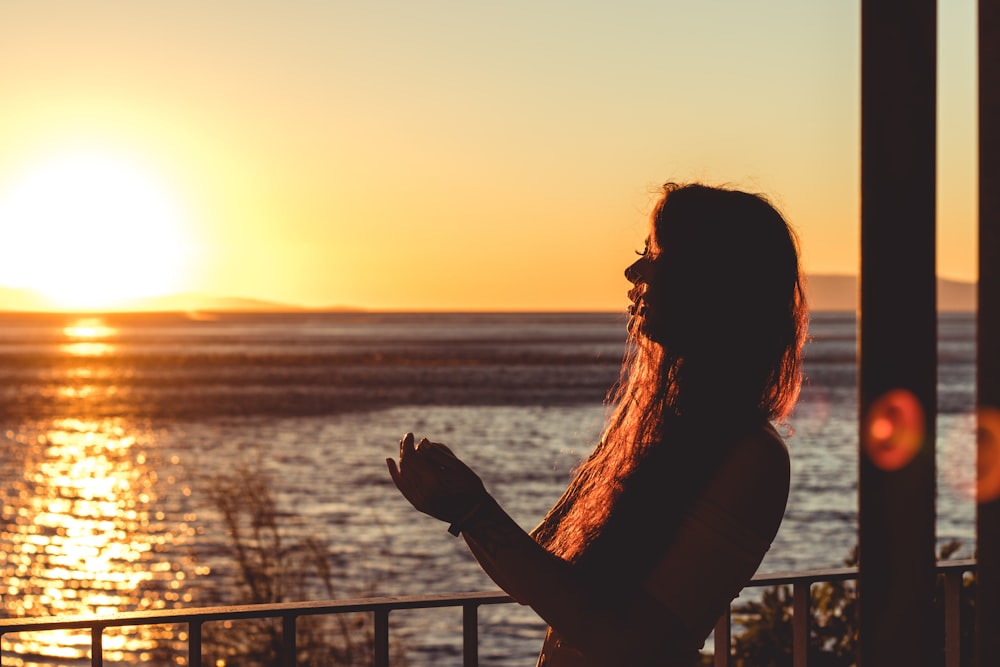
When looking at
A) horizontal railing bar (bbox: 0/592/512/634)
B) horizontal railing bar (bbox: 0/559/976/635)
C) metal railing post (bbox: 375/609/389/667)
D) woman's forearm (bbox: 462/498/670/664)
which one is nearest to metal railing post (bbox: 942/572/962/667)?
horizontal railing bar (bbox: 0/559/976/635)

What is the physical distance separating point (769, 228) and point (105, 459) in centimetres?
2996

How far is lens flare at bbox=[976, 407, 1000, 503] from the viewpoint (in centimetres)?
153

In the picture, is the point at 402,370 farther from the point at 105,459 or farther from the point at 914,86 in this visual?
the point at 914,86

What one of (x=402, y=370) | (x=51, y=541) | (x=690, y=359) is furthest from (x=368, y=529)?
(x=402, y=370)

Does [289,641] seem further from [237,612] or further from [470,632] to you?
[470,632]

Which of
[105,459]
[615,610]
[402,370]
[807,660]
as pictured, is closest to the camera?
[615,610]

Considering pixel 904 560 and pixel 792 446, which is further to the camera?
pixel 792 446

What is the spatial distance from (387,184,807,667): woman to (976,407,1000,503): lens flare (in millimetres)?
264

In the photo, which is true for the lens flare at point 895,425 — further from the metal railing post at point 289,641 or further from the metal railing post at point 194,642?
the metal railing post at point 194,642

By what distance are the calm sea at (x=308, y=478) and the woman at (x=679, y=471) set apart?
0.09 m

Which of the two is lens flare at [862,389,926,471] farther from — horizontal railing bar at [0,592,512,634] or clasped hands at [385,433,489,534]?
horizontal railing bar at [0,592,512,634]

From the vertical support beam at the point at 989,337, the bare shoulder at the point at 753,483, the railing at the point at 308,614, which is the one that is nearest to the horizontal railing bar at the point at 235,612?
the railing at the point at 308,614

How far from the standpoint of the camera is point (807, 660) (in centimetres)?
315

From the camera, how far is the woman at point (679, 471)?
1.57 meters
